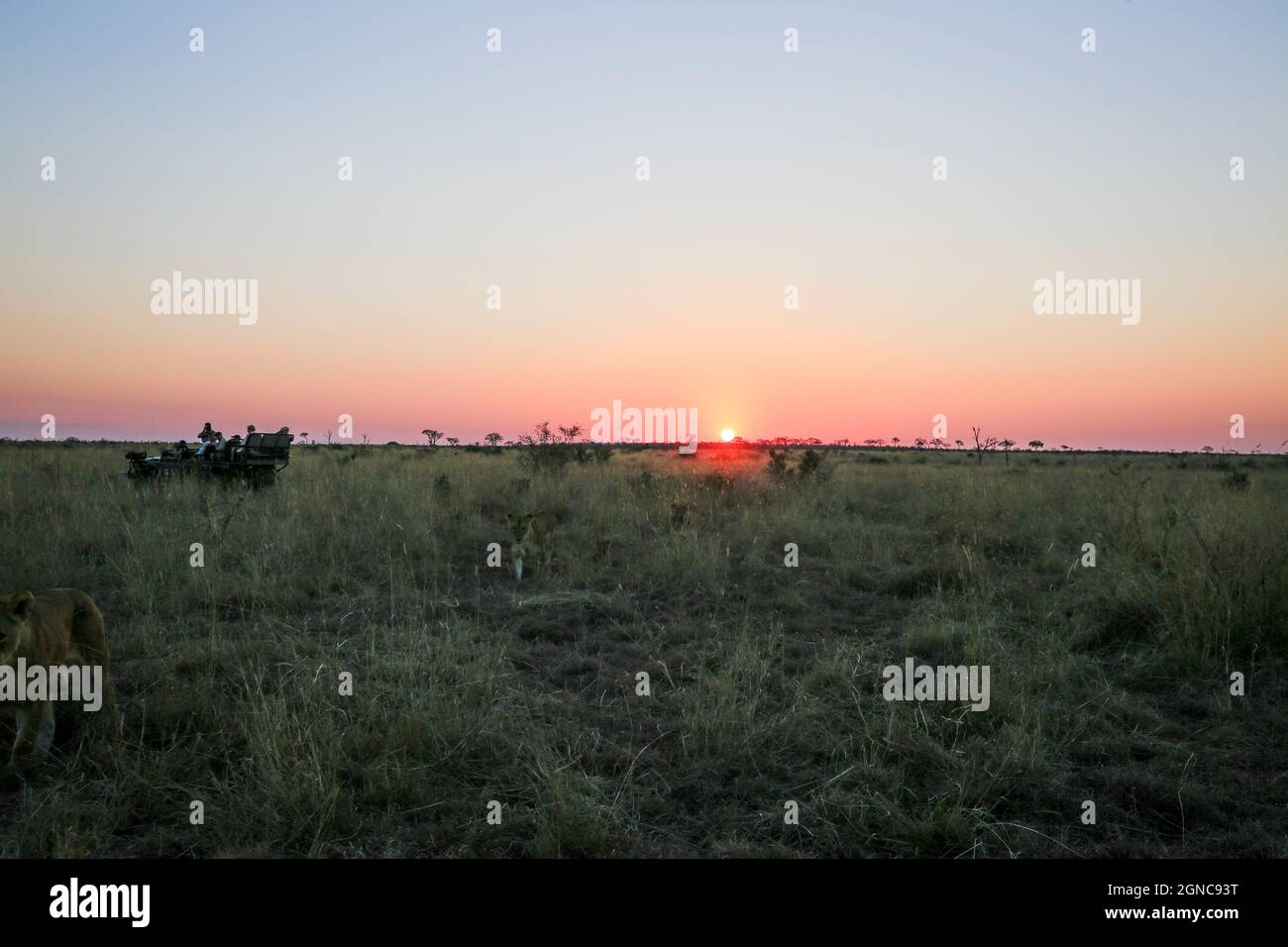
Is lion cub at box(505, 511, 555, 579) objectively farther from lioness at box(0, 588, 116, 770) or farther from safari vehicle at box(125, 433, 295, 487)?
safari vehicle at box(125, 433, 295, 487)

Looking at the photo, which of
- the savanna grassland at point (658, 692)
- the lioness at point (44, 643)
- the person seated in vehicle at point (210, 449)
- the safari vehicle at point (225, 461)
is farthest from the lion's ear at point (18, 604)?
the person seated in vehicle at point (210, 449)

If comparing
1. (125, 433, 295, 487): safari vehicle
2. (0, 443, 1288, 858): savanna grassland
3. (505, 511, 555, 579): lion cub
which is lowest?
(0, 443, 1288, 858): savanna grassland

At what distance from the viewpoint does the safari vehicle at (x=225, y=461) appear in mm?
13641

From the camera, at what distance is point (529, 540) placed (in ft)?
28.7

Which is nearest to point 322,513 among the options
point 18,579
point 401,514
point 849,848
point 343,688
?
point 401,514

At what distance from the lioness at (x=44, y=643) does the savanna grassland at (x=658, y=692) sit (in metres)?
0.19

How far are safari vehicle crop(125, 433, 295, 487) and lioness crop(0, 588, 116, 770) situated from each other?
10.2 m

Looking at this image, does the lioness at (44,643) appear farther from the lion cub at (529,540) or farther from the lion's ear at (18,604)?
the lion cub at (529,540)

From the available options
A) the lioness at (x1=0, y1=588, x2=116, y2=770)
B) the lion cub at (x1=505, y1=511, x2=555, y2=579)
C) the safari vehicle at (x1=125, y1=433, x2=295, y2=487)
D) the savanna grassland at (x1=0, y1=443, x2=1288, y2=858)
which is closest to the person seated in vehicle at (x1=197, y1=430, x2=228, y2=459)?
the safari vehicle at (x1=125, y1=433, x2=295, y2=487)

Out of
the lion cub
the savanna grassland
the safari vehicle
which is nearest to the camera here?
the savanna grassland

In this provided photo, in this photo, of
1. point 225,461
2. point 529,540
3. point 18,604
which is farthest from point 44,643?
point 225,461

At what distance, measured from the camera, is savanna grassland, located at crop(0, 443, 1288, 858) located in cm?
339

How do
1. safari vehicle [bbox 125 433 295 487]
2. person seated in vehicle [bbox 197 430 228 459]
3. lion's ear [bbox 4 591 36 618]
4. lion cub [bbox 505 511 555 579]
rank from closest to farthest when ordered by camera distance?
lion's ear [bbox 4 591 36 618], lion cub [bbox 505 511 555 579], safari vehicle [bbox 125 433 295 487], person seated in vehicle [bbox 197 430 228 459]
